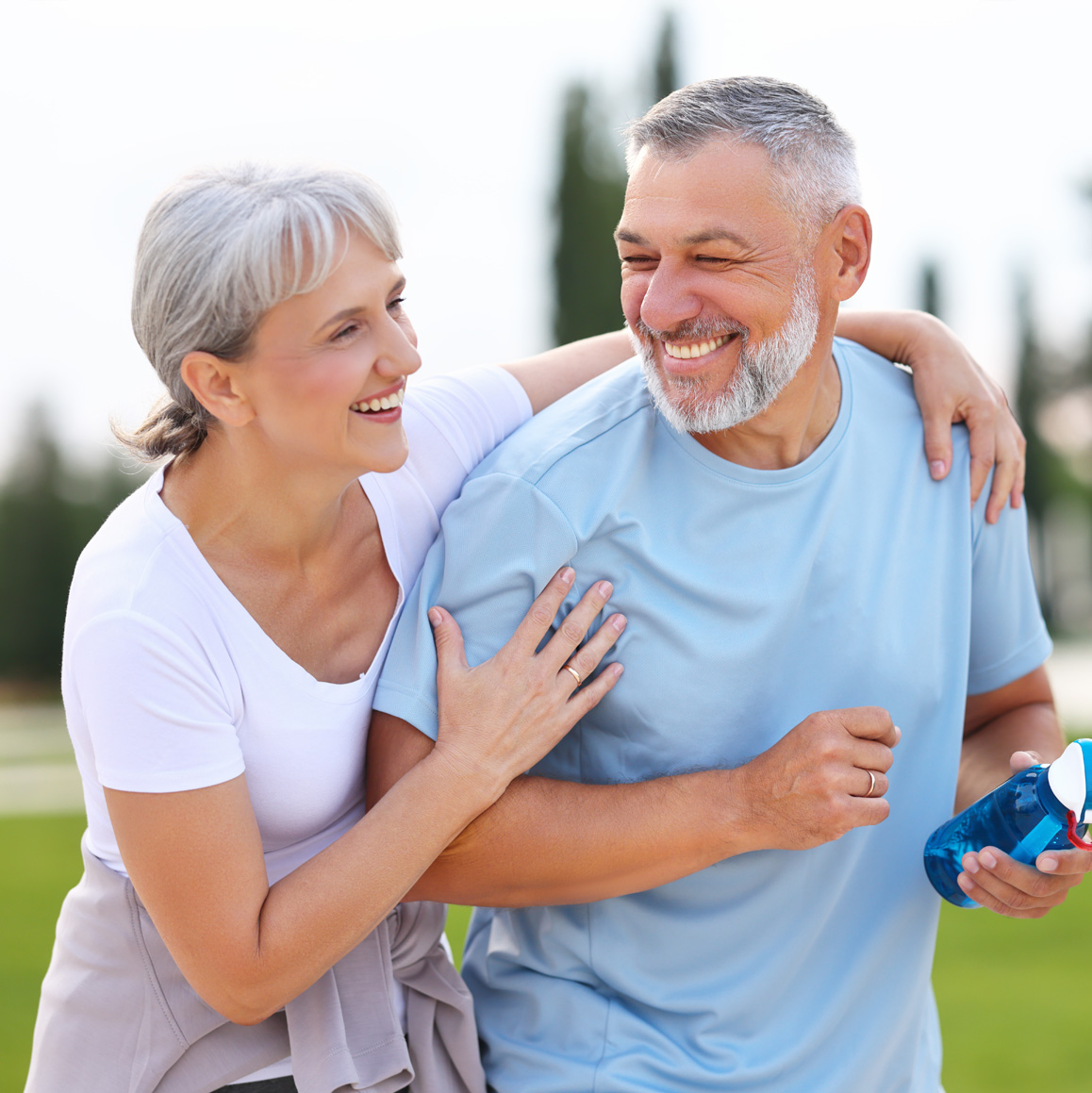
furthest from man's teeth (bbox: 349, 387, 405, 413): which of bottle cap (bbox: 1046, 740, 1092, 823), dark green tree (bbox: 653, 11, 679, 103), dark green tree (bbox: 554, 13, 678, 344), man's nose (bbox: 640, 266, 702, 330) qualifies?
dark green tree (bbox: 653, 11, 679, 103)

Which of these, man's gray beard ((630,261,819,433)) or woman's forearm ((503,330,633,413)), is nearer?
man's gray beard ((630,261,819,433))

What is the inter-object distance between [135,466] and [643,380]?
87 cm

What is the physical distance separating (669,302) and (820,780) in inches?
30.2

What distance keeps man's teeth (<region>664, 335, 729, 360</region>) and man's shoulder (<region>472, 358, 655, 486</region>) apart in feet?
0.42

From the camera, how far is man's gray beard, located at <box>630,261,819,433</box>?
1958 millimetres

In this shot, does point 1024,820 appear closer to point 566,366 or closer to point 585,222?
point 566,366

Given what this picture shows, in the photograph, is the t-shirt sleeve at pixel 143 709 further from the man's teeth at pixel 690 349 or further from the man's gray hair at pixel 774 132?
the man's gray hair at pixel 774 132

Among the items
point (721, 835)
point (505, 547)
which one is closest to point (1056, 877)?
point (721, 835)

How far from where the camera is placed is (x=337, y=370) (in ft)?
5.62

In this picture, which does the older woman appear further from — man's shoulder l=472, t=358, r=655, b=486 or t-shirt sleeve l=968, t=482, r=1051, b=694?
t-shirt sleeve l=968, t=482, r=1051, b=694

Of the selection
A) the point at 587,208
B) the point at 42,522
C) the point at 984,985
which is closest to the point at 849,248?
the point at 984,985

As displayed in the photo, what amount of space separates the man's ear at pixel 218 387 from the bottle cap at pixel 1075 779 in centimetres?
124

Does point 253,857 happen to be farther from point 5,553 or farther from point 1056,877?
point 5,553

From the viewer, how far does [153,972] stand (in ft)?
5.97
